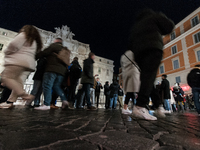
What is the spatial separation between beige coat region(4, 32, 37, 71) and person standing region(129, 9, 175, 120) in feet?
7.43

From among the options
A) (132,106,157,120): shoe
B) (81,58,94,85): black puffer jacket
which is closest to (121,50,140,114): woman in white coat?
(132,106,157,120): shoe

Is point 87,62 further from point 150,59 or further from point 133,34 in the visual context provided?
point 150,59

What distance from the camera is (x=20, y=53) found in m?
2.38

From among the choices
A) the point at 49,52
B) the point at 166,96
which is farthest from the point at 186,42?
the point at 49,52

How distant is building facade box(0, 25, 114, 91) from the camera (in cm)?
2252

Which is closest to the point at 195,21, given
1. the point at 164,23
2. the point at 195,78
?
the point at 195,78

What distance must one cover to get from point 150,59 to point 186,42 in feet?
75.3

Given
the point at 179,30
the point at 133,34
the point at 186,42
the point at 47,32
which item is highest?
the point at 47,32

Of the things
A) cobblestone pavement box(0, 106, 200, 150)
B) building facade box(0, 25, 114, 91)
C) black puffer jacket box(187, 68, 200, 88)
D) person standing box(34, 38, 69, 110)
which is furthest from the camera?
building facade box(0, 25, 114, 91)

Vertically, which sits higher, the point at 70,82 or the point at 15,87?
the point at 70,82

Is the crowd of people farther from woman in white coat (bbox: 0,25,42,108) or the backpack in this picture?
the backpack

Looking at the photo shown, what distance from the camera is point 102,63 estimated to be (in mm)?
34594

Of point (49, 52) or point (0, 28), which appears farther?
point (0, 28)

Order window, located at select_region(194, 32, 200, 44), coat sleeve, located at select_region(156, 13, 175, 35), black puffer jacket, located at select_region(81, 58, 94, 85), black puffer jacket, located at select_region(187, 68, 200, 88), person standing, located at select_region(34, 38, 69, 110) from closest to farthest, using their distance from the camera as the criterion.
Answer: coat sleeve, located at select_region(156, 13, 175, 35) < person standing, located at select_region(34, 38, 69, 110) < black puffer jacket, located at select_region(187, 68, 200, 88) < black puffer jacket, located at select_region(81, 58, 94, 85) < window, located at select_region(194, 32, 200, 44)
